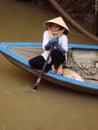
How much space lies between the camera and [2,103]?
5.76 m

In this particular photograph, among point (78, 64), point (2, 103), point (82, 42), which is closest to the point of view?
point (2, 103)

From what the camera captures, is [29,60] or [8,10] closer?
[29,60]

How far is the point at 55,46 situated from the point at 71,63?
729mm

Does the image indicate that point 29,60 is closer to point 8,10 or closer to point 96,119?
point 96,119

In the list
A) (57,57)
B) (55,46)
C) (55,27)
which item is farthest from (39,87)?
(55,27)

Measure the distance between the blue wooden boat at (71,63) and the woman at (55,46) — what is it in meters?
0.12

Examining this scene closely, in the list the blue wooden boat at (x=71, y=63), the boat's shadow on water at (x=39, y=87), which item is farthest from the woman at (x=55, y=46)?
the boat's shadow on water at (x=39, y=87)

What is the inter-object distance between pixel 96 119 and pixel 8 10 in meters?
4.80

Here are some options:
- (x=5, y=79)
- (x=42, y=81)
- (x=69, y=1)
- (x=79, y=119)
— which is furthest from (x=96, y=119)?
(x=69, y=1)

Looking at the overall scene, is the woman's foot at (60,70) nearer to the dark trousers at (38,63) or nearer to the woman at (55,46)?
the woman at (55,46)

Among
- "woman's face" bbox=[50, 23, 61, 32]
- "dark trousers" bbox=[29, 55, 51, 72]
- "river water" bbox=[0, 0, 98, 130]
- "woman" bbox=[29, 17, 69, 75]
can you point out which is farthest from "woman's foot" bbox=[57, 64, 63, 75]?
"woman's face" bbox=[50, 23, 61, 32]

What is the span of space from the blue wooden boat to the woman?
0.12m

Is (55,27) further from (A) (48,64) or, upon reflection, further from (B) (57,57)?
(A) (48,64)

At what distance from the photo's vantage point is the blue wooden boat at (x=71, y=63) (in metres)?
5.86
